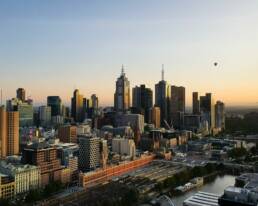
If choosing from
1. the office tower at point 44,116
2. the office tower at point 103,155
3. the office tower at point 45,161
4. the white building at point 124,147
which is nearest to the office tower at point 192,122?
the office tower at point 44,116

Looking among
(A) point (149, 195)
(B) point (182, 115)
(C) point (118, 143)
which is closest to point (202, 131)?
(B) point (182, 115)

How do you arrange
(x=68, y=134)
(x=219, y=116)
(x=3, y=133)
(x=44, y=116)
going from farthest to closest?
(x=219, y=116) → (x=44, y=116) → (x=68, y=134) → (x=3, y=133)

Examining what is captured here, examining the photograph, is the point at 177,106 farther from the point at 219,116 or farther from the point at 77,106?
the point at 77,106

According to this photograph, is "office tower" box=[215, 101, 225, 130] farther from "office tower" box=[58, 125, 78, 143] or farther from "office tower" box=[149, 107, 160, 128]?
"office tower" box=[58, 125, 78, 143]

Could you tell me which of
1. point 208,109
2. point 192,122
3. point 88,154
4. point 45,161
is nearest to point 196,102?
point 208,109

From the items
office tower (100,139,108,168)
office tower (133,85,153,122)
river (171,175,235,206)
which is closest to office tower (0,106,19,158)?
office tower (100,139,108,168)

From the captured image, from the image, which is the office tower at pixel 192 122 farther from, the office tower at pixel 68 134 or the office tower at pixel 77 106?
the office tower at pixel 68 134

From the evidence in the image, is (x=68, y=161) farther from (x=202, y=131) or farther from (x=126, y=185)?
(x=202, y=131)
